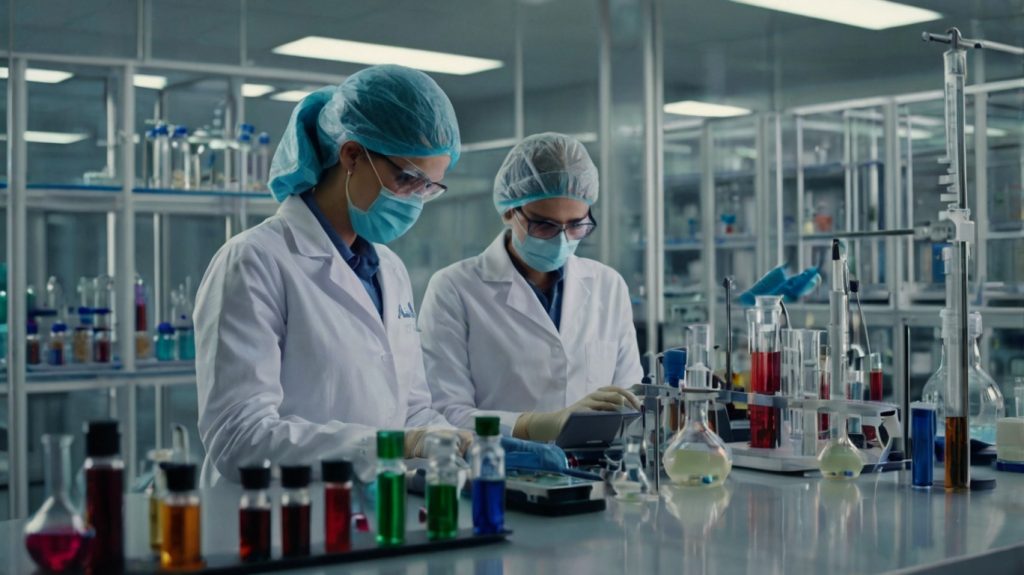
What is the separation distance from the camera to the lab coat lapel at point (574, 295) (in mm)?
2918

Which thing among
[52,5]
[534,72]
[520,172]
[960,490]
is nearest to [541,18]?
[534,72]

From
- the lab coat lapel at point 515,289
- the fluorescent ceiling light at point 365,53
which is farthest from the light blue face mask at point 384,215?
the fluorescent ceiling light at point 365,53

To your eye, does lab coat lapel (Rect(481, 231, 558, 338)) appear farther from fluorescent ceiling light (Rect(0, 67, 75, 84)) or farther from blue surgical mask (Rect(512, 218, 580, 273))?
fluorescent ceiling light (Rect(0, 67, 75, 84))

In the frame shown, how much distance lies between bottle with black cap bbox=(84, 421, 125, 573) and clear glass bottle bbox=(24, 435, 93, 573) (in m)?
0.01

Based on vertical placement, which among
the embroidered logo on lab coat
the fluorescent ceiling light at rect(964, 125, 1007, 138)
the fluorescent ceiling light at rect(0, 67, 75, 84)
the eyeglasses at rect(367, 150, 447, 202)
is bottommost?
the embroidered logo on lab coat

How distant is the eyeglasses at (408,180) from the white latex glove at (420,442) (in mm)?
578

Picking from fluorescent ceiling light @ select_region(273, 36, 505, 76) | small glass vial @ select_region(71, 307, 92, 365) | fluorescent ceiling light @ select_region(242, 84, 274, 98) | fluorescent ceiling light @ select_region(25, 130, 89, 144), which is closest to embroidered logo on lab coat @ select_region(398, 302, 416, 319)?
small glass vial @ select_region(71, 307, 92, 365)

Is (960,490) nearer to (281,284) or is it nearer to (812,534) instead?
(812,534)

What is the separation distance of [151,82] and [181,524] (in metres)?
4.64

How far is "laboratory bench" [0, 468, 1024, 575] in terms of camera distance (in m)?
1.30

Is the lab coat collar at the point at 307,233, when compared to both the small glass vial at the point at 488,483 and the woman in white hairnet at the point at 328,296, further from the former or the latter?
the small glass vial at the point at 488,483

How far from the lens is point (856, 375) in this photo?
7.16 ft

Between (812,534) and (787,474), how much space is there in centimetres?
58

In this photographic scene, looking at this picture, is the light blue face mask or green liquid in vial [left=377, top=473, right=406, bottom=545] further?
the light blue face mask
